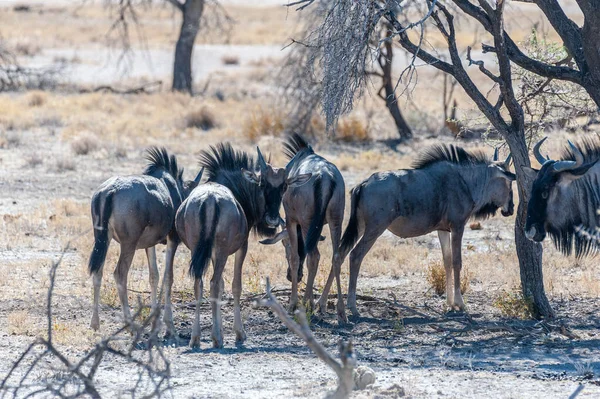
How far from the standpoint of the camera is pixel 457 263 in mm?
10125

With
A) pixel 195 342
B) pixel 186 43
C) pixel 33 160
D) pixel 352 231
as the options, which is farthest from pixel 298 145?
pixel 186 43

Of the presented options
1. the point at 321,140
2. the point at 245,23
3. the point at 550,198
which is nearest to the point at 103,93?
the point at 321,140

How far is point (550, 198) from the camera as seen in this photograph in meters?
8.51

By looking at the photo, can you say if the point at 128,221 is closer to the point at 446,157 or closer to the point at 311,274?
the point at 311,274

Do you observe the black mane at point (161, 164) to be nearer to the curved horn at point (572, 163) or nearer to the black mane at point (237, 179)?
the black mane at point (237, 179)

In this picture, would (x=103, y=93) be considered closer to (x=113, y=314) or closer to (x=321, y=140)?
(x=321, y=140)

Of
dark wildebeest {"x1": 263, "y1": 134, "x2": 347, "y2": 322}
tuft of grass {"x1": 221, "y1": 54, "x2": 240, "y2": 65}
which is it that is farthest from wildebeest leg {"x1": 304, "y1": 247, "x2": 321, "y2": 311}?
tuft of grass {"x1": 221, "y1": 54, "x2": 240, "y2": 65}

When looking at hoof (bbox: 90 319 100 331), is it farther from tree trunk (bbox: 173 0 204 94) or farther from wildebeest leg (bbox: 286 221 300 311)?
tree trunk (bbox: 173 0 204 94)

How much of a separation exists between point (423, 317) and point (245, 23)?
208 ft

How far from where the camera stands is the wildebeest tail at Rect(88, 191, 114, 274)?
8633mm

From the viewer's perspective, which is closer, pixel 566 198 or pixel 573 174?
pixel 573 174

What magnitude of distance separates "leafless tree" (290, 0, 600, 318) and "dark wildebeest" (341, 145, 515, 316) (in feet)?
3.05

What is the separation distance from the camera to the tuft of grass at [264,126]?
75.7 feet

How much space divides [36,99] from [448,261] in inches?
782
